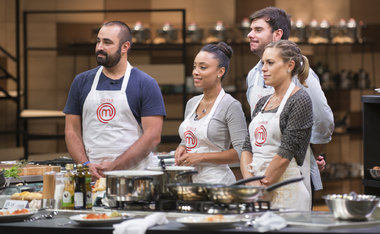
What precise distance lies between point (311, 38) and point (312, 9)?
71 cm

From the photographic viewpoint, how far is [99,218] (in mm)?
2912

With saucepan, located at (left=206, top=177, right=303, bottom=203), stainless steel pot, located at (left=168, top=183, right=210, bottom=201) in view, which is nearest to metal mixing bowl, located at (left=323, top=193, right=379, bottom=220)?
saucepan, located at (left=206, top=177, right=303, bottom=203)

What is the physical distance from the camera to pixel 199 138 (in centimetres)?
400

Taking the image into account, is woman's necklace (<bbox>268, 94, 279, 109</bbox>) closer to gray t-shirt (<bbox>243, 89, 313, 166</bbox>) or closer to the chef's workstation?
gray t-shirt (<bbox>243, 89, 313, 166</bbox>)

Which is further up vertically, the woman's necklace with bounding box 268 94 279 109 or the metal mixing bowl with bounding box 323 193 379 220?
the woman's necklace with bounding box 268 94 279 109

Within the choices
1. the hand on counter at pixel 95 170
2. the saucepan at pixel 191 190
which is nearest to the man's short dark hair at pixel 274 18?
the hand on counter at pixel 95 170

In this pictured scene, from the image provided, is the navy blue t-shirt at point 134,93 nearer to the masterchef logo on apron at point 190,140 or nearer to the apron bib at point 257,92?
the masterchef logo on apron at point 190,140

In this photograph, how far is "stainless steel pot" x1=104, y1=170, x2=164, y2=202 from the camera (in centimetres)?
310

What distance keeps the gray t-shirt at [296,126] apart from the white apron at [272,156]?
0.03 meters

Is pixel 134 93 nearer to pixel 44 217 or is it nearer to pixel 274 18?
pixel 274 18

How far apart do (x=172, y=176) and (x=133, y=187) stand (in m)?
0.20

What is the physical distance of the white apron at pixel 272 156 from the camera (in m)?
3.49

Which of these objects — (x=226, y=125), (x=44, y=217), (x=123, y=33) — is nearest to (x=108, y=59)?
(x=123, y=33)

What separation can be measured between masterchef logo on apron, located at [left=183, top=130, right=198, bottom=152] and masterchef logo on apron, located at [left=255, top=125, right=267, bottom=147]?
0.51m
